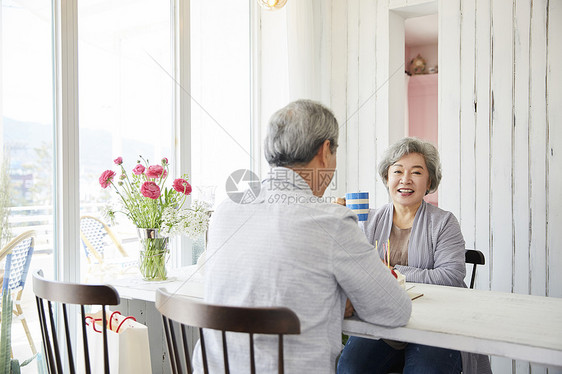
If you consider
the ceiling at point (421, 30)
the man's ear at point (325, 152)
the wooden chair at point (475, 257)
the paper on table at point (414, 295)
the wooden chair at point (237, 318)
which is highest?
the ceiling at point (421, 30)

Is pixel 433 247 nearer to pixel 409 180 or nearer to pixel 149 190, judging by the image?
pixel 409 180

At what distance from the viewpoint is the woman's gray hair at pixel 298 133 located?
1.23 m

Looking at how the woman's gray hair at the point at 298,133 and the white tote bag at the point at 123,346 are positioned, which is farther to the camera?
the white tote bag at the point at 123,346

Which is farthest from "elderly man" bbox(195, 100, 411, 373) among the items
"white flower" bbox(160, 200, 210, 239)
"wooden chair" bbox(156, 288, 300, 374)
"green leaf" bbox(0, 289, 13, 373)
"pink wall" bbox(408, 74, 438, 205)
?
"pink wall" bbox(408, 74, 438, 205)

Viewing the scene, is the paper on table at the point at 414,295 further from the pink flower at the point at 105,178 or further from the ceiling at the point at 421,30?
the ceiling at the point at 421,30

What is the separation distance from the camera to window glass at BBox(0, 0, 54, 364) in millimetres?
1662

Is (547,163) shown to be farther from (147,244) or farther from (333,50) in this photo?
(147,244)

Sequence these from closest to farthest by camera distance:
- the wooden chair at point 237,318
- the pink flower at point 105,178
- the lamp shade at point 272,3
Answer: the wooden chair at point 237,318 → the pink flower at point 105,178 → the lamp shade at point 272,3

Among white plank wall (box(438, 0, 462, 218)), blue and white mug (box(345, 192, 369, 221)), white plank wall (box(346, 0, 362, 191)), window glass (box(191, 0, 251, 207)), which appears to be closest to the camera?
blue and white mug (box(345, 192, 369, 221))

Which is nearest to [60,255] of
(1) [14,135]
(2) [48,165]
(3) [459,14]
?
(2) [48,165]

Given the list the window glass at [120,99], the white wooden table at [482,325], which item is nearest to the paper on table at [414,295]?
the white wooden table at [482,325]

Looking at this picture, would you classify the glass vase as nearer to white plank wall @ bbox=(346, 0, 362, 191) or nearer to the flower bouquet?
the flower bouquet

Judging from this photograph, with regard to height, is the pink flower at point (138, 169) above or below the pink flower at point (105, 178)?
above

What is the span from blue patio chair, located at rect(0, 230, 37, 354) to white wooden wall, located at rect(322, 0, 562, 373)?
87.1 inches
